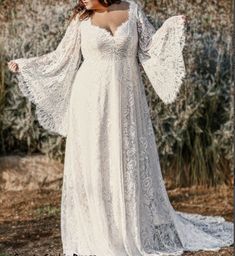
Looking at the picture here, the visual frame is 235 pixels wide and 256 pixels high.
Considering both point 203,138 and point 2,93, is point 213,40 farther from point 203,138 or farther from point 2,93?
point 2,93

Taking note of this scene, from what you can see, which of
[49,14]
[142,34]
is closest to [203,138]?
[49,14]

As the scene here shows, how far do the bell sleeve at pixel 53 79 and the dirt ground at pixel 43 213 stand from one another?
2.80 feet

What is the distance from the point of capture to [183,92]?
676 cm

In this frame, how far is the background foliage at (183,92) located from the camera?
22.2 feet

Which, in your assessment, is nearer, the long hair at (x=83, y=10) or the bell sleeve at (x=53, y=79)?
the long hair at (x=83, y=10)

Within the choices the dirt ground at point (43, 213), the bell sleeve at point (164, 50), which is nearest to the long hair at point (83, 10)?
the bell sleeve at point (164, 50)

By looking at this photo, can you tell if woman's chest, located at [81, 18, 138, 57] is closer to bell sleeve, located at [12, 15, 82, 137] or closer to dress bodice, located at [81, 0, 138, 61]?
dress bodice, located at [81, 0, 138, 61]

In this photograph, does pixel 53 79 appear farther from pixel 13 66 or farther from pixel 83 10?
pixel 83 10

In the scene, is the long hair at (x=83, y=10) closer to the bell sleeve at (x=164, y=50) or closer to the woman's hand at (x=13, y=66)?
the bell sleeve at (x=164, y=50)

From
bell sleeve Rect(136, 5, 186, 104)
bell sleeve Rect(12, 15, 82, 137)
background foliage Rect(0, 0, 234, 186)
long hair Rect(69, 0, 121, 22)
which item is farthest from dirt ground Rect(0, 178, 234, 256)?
long hair Rect(69, 0, 121, 22)

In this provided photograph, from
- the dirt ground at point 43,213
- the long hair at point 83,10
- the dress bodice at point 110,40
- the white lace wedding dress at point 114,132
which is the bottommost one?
the dirt ground at point 43,213

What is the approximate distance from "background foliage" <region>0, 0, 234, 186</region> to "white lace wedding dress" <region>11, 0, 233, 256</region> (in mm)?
1773

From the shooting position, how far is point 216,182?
6.95m

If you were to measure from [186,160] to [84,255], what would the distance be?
2.37 meters
